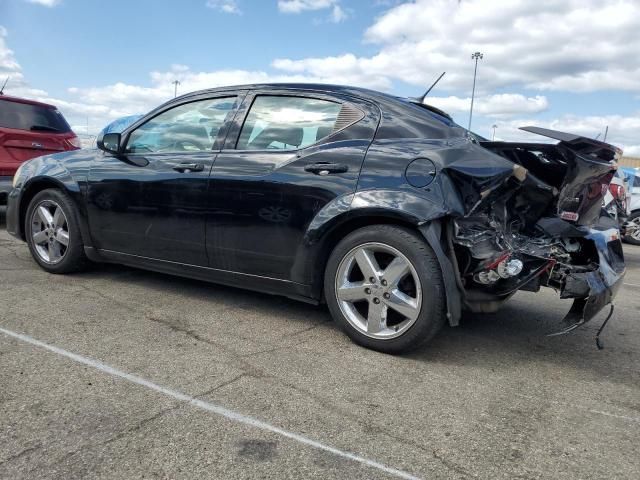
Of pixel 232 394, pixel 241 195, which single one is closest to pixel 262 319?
pixel 241 195

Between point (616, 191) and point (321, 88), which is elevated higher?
point (321, 88)

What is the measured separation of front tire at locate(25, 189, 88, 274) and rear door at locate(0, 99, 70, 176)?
278cm

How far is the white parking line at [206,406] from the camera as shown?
219cm

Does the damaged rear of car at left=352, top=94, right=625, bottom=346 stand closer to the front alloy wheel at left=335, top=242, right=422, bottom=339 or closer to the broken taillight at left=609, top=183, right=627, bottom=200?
the front alloy wheel at left=335, top=242, right=422, bottom=339

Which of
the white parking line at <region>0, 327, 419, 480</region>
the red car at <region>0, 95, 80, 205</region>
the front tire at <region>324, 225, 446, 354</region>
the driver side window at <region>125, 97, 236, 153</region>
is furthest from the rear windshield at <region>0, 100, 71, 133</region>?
the front tire at <region>324, 225, 446, 354</region>

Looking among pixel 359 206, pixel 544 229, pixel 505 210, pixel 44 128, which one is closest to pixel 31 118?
pixel 44 128

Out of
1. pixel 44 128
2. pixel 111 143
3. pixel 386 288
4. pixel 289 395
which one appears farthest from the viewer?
pixel 44 128

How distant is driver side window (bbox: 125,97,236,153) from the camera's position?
13.4 feet

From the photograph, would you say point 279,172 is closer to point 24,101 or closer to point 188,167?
point 188,167

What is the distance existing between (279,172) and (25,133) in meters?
5.39

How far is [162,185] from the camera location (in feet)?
13.5

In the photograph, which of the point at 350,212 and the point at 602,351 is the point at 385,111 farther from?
the point at 602,351

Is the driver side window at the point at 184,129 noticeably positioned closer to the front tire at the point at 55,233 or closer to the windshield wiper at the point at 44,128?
the front tire at the point at 55,233

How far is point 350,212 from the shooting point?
3.38 metres
